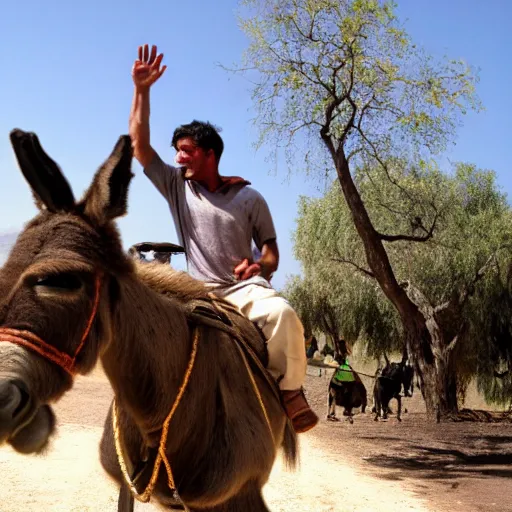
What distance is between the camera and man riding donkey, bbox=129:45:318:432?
131 inches

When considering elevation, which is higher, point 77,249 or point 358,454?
point 77,249

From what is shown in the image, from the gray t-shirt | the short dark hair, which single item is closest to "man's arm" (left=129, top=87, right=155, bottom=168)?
the gray t-shirt

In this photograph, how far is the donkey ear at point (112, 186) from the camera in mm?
2297

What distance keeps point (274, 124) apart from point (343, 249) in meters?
6.19

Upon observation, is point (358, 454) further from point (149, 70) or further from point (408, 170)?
point (149, 70)

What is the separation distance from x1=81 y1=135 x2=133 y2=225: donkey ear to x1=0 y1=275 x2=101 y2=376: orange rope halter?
0.31 metres

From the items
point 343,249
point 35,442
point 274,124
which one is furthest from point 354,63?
point 35,442

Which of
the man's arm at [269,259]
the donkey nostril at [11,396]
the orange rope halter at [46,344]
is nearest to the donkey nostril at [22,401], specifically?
the donkey nostril at [11,396]

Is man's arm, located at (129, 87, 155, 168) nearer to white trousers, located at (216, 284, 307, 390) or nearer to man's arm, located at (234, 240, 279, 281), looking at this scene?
man's arm, located at (234, 240, 279, 281)

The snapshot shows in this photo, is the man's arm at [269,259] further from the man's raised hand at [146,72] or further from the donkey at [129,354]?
the man's raised hand at [146,72]

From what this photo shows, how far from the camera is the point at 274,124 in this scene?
14.1m

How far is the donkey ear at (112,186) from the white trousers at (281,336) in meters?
1.18

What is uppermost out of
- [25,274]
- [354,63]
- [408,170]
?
[354,63]

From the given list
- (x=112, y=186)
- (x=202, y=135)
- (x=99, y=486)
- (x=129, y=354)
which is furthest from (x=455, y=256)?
(x=112, y=186)
